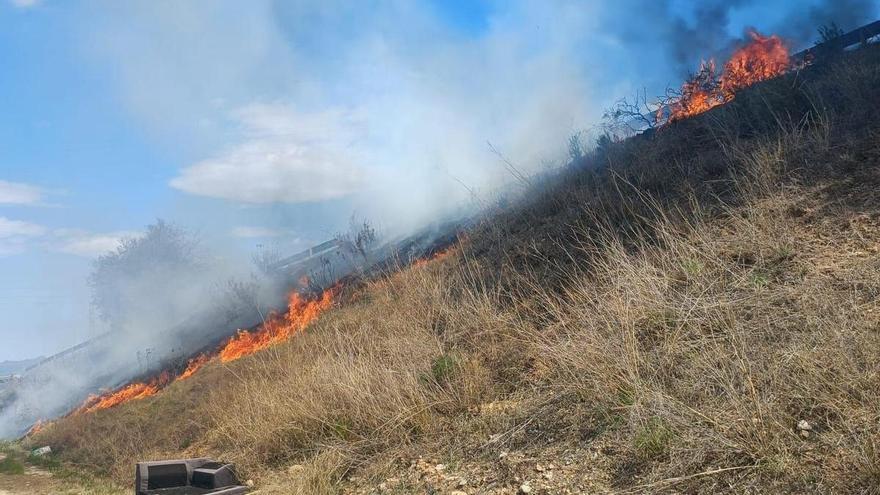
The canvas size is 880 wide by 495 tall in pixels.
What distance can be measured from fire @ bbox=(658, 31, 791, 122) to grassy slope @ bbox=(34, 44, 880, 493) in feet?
6.39

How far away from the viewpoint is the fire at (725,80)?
11703 mm

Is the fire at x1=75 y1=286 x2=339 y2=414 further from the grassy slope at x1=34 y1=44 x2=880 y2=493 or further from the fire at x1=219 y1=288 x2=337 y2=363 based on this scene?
the grassy slope at x1=34 y1=44 x2=880 y2=493

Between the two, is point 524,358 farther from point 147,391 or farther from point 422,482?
point 147,391

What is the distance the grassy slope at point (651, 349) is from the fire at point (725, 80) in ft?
6.39

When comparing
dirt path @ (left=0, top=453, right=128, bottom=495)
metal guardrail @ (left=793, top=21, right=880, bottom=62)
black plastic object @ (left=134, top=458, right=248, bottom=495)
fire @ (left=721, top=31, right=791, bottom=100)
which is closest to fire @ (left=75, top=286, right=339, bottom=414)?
dirt path @ (left=0, top=453, right=128, bottom=495)

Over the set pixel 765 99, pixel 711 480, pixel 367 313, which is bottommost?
pixel 711 480

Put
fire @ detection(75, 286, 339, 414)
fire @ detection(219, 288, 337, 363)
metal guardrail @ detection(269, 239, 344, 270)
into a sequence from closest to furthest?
fire @ detection(75, 286, 339, 414)
fire @ detection(219, 288, 337, 363)
metal guardrail @ detection(269, 239, 344, 270)

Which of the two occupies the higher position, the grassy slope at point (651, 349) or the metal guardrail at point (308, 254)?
the metal guardrail at point (308, 254)

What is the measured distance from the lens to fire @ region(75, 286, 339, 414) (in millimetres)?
15641

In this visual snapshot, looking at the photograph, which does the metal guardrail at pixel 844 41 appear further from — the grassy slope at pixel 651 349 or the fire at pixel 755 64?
the grassy slope at pixel 651 349

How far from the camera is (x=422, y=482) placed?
4.29 meters

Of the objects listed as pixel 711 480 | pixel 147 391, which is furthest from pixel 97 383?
pixel 711 480

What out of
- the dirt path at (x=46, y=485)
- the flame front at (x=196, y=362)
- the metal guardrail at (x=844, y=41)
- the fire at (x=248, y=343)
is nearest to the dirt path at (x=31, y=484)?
the dirt path at (x=46, y=485)

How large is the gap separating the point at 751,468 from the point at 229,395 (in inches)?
371
